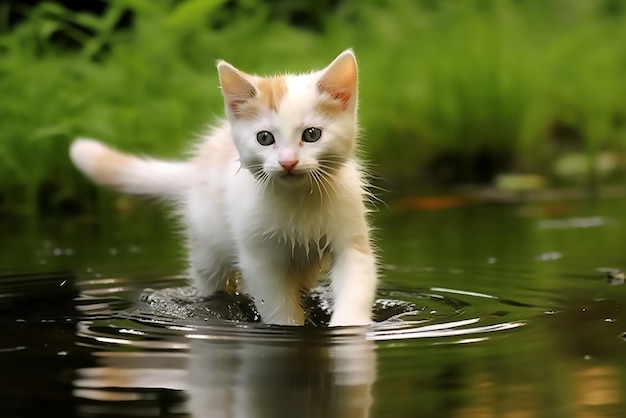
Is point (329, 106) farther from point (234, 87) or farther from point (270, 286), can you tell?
point (270, 286)

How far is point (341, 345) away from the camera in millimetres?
2549

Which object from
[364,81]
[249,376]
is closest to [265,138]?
[249,376]

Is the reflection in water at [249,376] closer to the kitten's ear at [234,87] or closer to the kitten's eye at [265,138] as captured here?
the kitten's eye at [265,138]

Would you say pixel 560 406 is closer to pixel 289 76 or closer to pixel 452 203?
pixel 289 76

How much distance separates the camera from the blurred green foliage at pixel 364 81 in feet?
21.4

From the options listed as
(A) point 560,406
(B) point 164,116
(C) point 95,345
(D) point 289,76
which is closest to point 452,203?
(B) point 164,116

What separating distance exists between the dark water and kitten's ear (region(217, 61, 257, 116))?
595 mm

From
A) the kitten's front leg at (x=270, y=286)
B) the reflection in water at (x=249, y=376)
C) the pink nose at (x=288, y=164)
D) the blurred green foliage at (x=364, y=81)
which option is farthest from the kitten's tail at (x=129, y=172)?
the blurred green foliage at (x=364, y=81)

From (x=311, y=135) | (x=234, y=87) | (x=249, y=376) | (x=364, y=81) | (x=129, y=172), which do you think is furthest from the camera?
(x=364, y=81)

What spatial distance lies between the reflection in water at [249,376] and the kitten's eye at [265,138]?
58cm

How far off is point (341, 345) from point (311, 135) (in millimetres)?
669

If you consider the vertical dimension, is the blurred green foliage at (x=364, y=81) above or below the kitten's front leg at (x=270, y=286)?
above

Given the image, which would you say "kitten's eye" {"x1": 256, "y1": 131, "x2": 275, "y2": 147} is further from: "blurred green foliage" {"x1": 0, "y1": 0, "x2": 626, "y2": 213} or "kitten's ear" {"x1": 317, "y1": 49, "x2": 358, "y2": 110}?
"blurred green foliage" {"x1": 0, "y1": 0, "x2": 626, "y2": 213}

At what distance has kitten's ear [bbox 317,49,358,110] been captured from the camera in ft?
10.0
